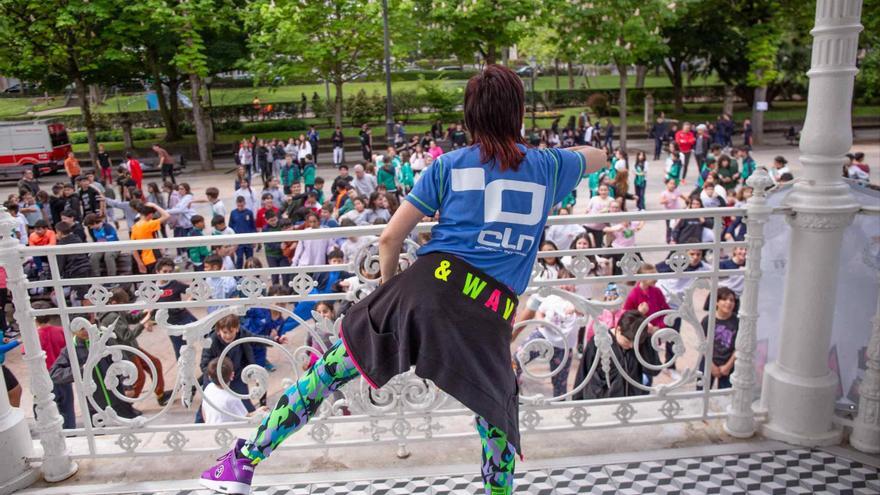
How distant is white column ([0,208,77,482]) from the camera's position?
3.34m

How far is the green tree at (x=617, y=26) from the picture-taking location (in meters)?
25.0

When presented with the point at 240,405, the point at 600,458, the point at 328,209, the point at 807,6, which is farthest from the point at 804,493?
the point at 807,6

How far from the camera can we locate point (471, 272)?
241 cm

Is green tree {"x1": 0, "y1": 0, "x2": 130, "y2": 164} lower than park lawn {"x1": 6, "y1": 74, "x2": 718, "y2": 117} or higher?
higher

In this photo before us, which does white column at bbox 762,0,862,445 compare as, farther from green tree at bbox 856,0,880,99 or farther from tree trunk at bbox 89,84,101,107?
tree trunk at bbox 89,84,101,107

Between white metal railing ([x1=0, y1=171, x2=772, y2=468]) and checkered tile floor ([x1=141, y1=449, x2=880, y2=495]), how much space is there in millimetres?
267

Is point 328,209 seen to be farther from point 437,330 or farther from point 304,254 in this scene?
point 437,330

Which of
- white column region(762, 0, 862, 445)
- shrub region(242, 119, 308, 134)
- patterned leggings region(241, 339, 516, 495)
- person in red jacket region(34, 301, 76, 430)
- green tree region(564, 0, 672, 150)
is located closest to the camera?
patterned leggings region(241, 339, 516, 495)

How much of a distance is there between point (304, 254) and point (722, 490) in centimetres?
624

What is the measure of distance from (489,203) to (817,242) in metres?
2.19

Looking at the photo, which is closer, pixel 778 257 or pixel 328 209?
pixel 778 257

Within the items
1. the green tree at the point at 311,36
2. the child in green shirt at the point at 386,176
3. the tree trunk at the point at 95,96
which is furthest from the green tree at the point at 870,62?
the tree trunk at the point at 95,96

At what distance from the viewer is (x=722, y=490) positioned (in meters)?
3.35

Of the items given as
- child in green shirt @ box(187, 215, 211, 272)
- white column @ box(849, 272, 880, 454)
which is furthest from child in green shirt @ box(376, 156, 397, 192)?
white column @ box(849, 272, 880, 454)
